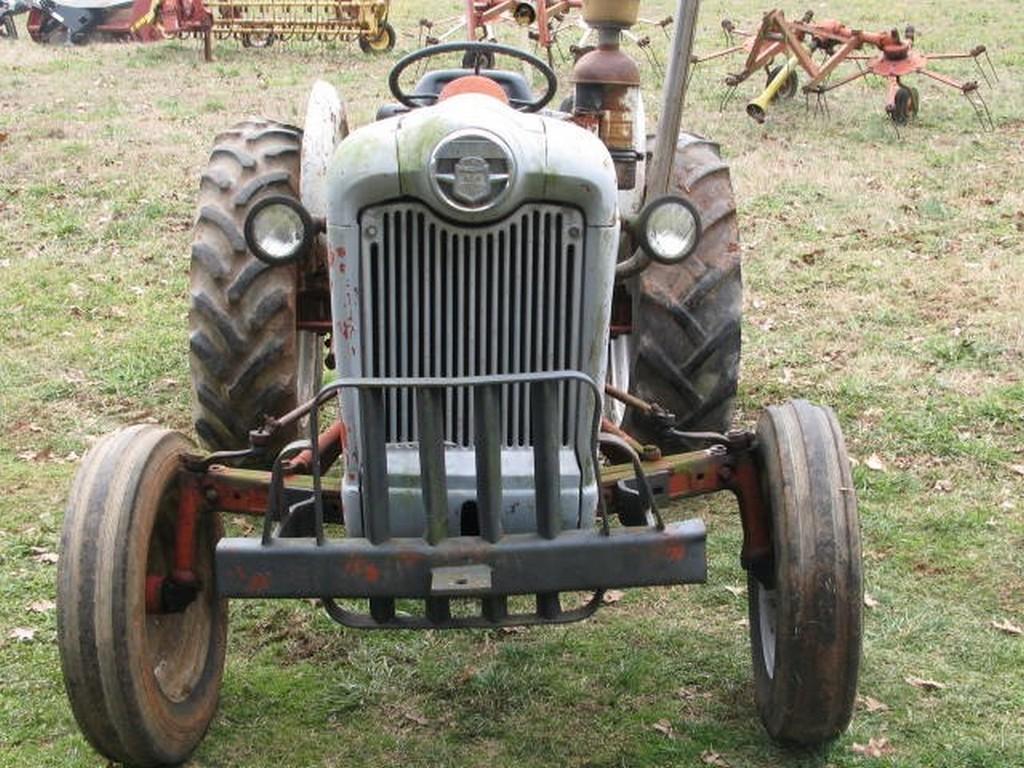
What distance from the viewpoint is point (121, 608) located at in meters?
3.74

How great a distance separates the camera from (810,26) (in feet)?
49.5

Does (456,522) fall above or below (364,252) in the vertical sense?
below

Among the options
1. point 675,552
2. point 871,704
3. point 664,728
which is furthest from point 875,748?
point 675,552

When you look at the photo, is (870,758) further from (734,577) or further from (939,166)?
(939,166)

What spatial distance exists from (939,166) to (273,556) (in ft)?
32.0

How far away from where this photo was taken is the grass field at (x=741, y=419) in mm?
4348

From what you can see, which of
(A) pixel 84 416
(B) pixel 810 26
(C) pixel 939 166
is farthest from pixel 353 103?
(A) pixel 84 416

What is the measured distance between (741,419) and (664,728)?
2695 millimetres

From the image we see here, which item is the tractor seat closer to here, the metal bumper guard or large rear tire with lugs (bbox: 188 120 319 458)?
large rear tire with lugs (bbox: 188 120 319 458)

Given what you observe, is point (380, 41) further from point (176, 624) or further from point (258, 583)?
point (258, 583)

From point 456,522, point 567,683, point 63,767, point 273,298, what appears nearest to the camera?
point 456,522

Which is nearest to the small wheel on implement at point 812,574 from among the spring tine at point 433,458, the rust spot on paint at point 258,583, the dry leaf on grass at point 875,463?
the spring tine at point 433,458

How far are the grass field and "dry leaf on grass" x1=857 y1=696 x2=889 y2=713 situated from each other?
2 centimetres

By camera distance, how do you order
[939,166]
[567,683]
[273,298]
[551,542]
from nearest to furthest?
[551,542] → [567,683] → [273,298] → [939,166]
